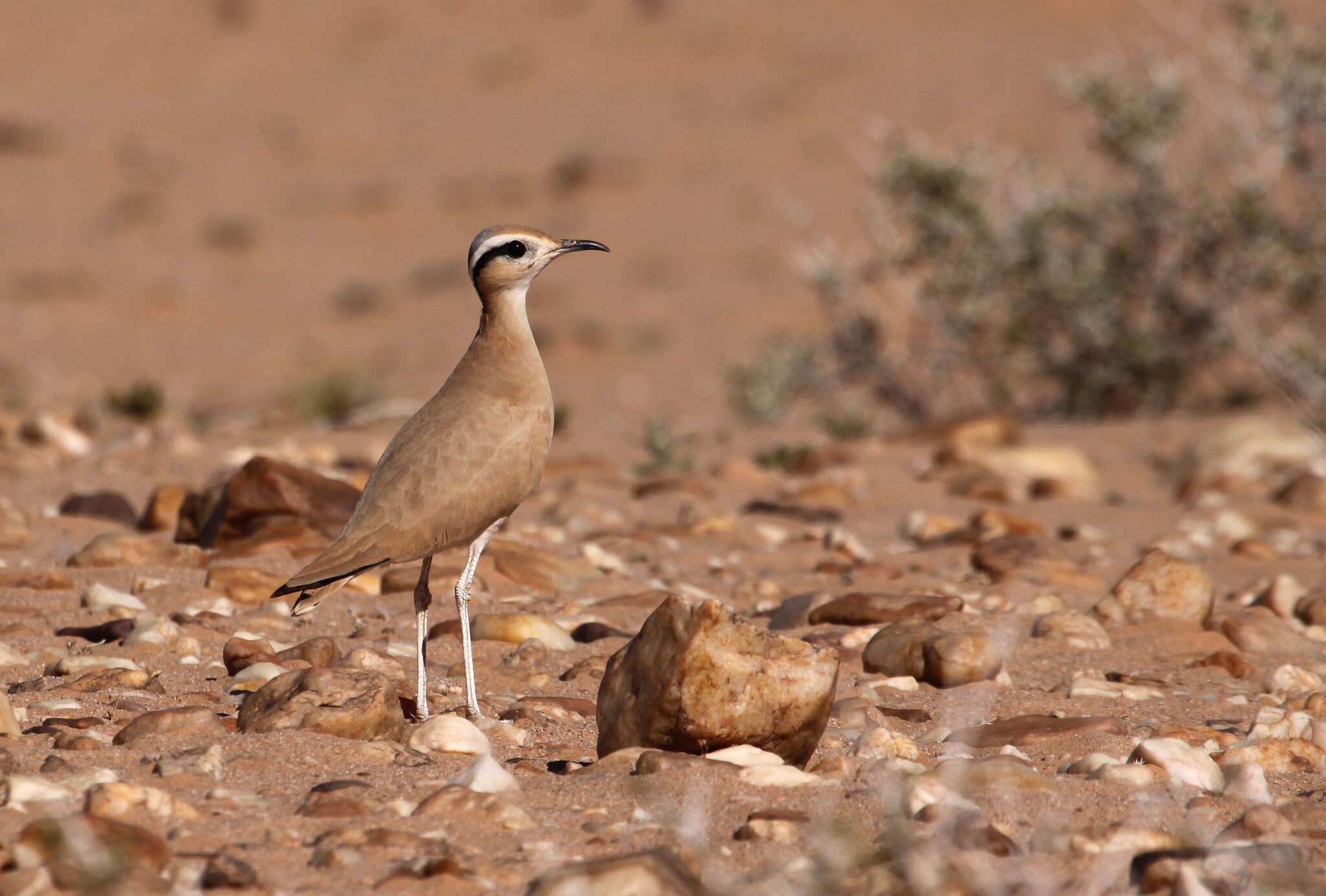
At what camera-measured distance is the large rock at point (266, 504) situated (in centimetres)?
561

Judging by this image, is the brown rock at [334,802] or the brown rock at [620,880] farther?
the brown rock at [334,802]

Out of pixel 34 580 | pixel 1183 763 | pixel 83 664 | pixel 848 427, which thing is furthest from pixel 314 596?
pixel 848 427

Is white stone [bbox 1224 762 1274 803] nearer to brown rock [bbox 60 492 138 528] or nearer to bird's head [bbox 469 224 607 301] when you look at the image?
bird's head [bbox 469 224 607 301]

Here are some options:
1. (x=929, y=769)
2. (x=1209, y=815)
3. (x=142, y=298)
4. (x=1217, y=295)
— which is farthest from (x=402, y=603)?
(x=142, y=298)

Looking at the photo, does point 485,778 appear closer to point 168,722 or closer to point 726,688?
point 726,688

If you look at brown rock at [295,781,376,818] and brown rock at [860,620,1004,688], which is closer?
brown rock at [295,781,376,818]

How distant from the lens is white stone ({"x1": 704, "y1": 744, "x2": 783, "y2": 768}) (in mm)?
3062

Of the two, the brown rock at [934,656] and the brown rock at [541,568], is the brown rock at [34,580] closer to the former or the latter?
the brown rock at [541,568]

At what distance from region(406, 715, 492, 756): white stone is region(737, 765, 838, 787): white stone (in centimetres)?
62

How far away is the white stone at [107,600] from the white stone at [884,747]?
252 cm

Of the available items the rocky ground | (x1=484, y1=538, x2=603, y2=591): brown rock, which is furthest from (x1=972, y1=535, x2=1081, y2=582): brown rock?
(x1=484, y1=538, x2=603, y2=591): brown rock

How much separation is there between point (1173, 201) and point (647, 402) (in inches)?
252

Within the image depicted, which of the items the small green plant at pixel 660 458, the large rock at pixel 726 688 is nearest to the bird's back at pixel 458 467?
Result: the large rock at pixel 726 688

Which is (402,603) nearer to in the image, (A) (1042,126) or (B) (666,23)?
(A) (1042,126)
